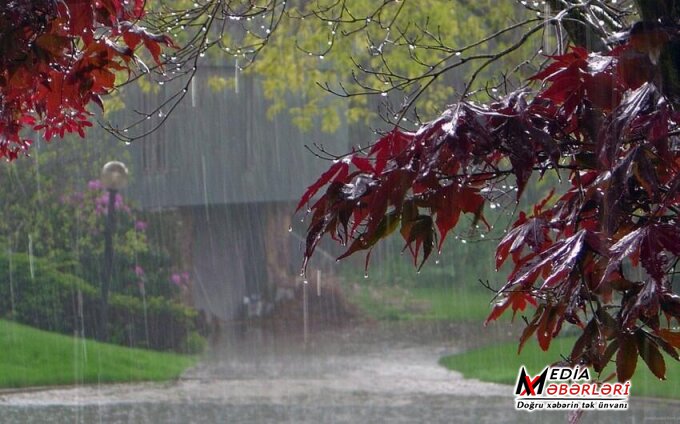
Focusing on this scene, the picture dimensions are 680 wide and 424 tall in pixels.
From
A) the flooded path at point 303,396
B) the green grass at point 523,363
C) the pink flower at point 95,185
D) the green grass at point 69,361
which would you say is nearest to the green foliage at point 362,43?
the pink flower at point 95,185

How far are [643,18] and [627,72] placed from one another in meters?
0.31

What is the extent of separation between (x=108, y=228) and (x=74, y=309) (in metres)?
1.74

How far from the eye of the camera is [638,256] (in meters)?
1.99

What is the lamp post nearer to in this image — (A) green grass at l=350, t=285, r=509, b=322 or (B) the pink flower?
(B) the pink flower

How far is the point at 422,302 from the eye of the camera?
19094mm

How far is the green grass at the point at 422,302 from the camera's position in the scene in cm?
1811

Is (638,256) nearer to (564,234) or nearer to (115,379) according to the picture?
(564,234)

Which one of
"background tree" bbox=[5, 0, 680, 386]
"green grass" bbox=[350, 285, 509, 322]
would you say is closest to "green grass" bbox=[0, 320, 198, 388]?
"green grass" bbox=[350, 285, 509, 322]

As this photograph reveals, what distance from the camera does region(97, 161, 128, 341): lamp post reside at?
12.3 meters

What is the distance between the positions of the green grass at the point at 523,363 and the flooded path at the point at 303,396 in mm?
335

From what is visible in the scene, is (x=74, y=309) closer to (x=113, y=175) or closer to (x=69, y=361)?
(x=69, y=361)

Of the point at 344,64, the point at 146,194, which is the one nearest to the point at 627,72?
the point at 344,64

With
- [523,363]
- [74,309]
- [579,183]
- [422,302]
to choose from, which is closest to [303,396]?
[523,363]

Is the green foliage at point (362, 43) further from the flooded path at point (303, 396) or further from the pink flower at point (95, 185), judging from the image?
the flooded path at point (303, 396)
